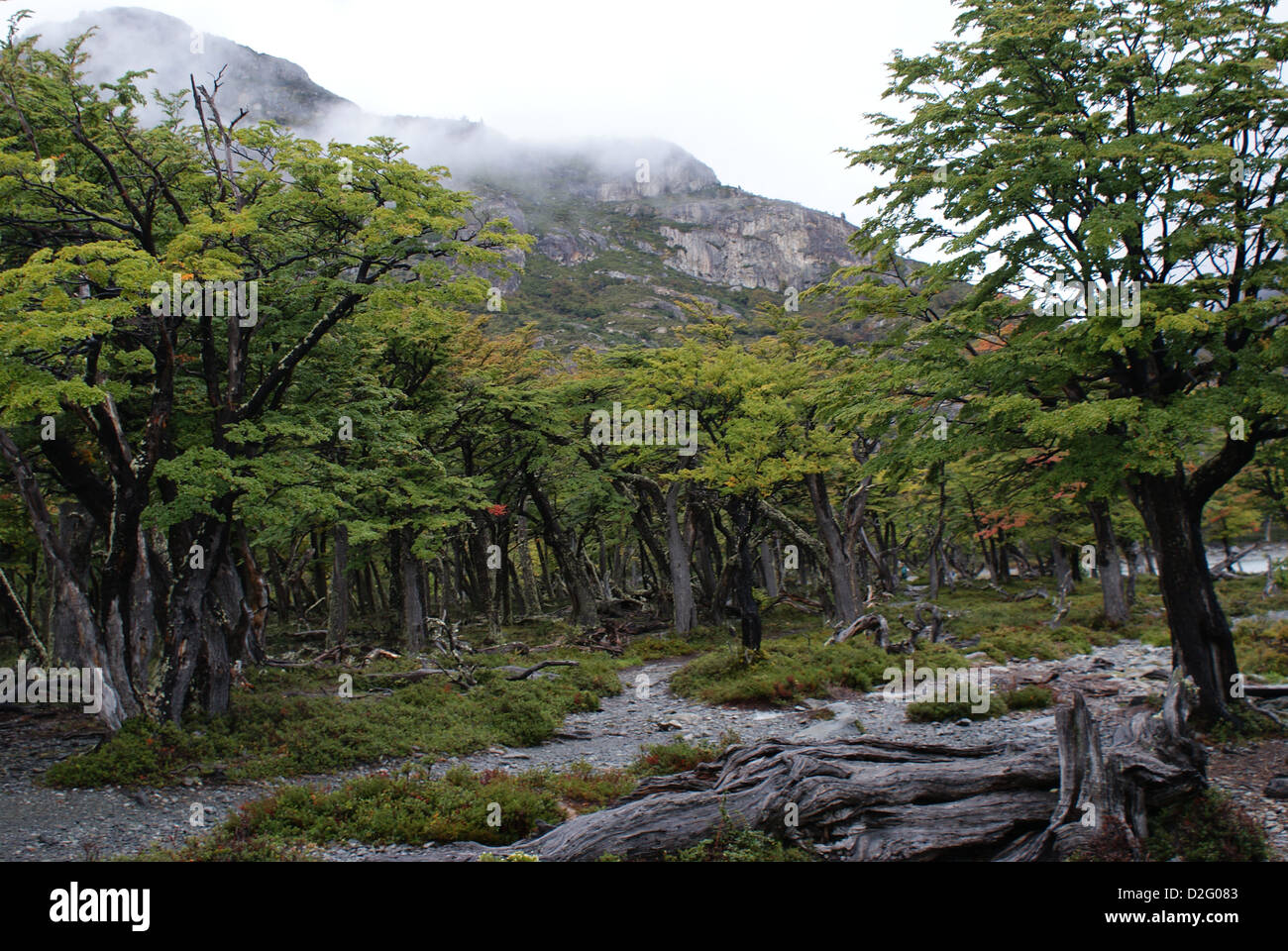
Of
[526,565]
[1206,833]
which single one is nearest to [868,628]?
[1206,833]

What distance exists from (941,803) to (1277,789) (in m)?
4.46

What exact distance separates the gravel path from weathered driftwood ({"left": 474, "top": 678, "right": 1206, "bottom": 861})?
1.46 metres

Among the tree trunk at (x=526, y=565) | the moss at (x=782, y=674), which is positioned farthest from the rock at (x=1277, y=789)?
the tree trunk at (x=526, y=565)

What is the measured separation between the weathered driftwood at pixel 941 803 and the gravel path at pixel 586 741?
1456mm

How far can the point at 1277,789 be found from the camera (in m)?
8.23

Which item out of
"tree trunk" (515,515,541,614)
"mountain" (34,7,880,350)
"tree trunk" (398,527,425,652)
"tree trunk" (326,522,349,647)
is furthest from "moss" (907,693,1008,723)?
"mountain" (34,7,880,350)

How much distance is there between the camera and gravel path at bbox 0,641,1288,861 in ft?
27.0

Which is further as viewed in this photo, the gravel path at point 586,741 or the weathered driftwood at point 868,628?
the weathered driftwood at point 868,628

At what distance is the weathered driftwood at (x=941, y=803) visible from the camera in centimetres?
673

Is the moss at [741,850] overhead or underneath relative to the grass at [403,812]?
overhead

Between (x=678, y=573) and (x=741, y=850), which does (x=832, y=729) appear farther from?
(x=678, y=573)

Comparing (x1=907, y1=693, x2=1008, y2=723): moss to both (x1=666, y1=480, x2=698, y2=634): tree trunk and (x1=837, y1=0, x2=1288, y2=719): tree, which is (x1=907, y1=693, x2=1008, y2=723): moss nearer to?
(x1=837, y1=0, x2=1288, y2=719): tree

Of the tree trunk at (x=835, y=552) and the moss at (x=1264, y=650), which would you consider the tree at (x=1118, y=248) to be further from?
the tree trunk at (x=835, y=552)
